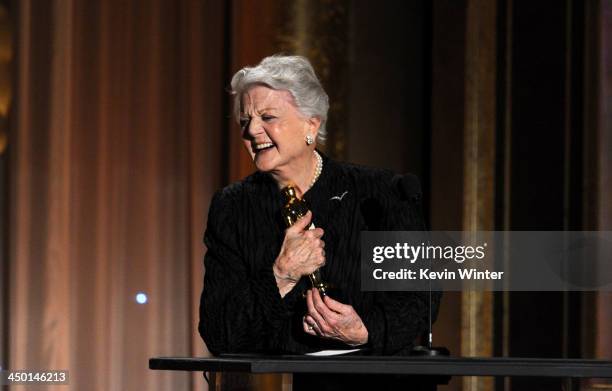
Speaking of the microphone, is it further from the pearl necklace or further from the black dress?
the pearl necklace

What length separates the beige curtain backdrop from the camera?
4.22 metres

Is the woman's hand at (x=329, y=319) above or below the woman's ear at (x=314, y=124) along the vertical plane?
below

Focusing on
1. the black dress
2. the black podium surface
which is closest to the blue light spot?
the black dress

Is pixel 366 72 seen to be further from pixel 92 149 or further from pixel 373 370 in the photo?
pixel 373 370

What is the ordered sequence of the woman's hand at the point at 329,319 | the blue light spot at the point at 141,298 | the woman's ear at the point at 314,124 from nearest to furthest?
the woman's hand at the point at 329,319, the woman's ear at the point at 314,124, the blue light spot at the point at 141,298

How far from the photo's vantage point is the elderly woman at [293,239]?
2.43 metres

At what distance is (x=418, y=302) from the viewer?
2539mm

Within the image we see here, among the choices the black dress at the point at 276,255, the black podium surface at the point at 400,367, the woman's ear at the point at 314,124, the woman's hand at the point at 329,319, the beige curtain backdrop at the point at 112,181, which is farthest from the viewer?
the beige curtain backdrop at the point at 112,181

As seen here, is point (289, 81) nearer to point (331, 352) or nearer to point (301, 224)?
point (301, 224)

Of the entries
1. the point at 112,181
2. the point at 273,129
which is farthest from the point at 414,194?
the point at 112,181

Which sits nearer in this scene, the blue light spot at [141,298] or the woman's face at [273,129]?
Answer: the woman's face at [273,129]

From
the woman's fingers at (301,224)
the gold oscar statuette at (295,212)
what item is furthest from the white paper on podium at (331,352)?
the woman's fingers at (301,224)

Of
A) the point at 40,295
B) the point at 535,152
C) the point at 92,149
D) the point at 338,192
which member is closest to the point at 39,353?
the point at 40,295

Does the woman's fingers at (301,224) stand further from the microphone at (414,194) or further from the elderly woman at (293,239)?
the microphone at (414,194)
